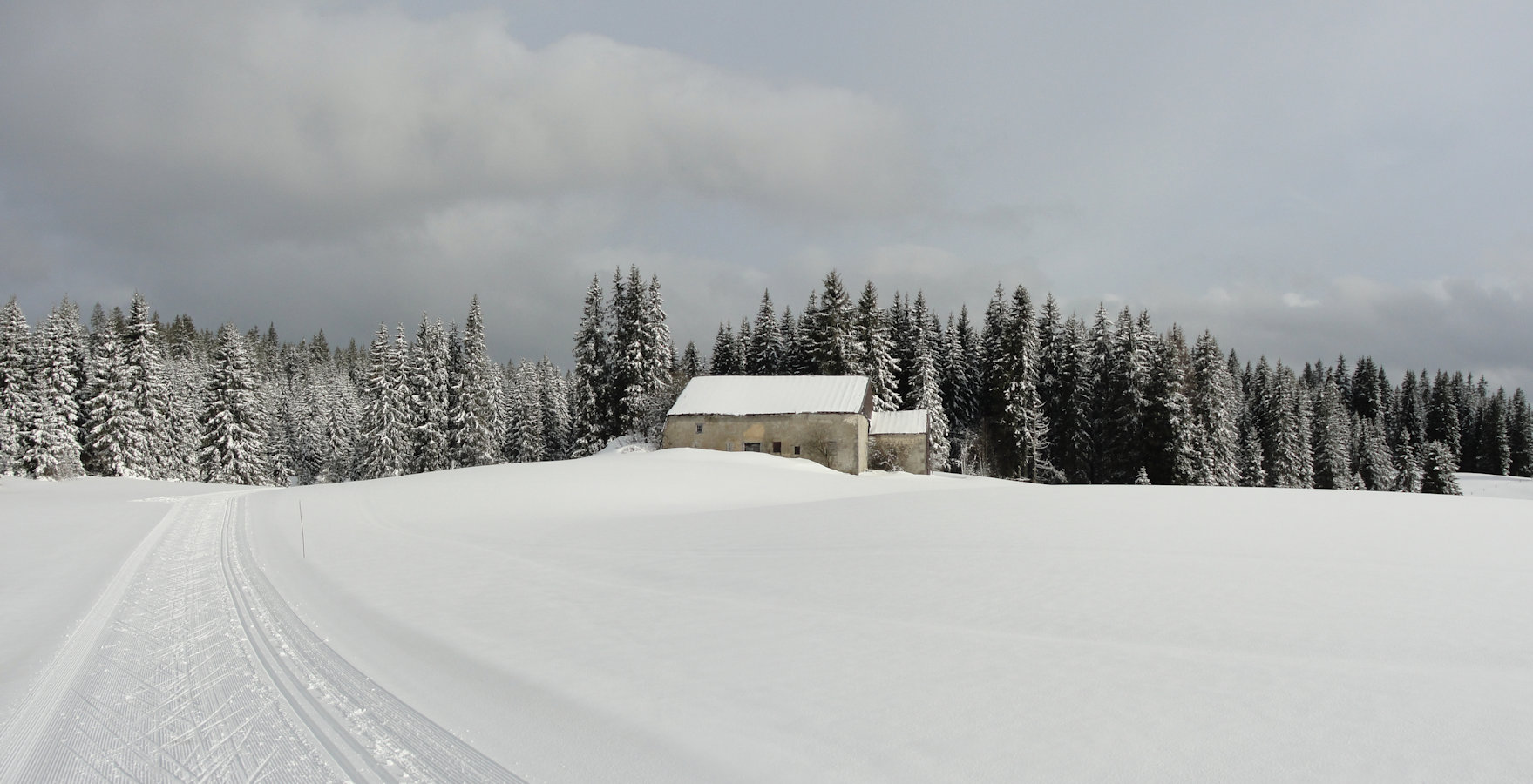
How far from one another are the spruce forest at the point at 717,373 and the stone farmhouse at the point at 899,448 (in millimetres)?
6283

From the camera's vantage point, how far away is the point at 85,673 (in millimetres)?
6543

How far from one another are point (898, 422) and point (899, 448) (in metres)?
1.83

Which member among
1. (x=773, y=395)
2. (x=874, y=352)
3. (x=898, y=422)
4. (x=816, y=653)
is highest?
(x=874, y=352)

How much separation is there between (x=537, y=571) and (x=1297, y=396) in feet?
239

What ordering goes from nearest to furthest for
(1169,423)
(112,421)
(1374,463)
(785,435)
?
(785,435) → (112,421) → (1169,423) → (1374,463)

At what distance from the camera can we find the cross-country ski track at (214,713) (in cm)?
461

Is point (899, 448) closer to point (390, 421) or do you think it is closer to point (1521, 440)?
point (390, 421)

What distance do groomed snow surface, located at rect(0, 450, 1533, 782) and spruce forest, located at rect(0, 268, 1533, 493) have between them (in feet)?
117

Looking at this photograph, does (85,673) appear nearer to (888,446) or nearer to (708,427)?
(708,427)

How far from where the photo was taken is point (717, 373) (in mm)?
64250

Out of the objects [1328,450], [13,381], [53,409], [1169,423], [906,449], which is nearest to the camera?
[53,409]

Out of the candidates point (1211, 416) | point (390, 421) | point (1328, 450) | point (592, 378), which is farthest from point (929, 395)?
point (390, 421)

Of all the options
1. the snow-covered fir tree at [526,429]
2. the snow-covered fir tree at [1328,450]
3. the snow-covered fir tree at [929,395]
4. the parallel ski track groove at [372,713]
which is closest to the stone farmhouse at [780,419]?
the snow-covered fir tree at [929,395]

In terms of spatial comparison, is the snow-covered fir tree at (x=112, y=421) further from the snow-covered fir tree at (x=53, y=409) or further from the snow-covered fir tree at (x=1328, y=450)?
the snow-covered fir tree at (x=1328, y=450)
